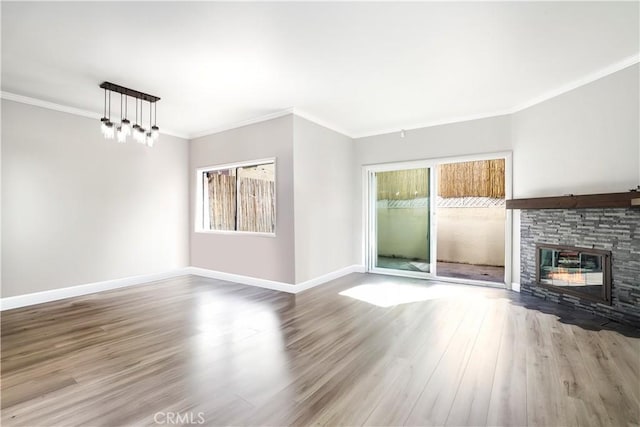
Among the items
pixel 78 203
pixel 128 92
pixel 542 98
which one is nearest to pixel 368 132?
pixel 542 98

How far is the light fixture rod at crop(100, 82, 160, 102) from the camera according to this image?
3.28 m

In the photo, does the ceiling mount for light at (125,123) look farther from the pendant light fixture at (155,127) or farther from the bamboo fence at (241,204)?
the bamboo fence at (241,204)

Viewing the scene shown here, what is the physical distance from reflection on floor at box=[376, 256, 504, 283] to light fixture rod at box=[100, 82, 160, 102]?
438 cm

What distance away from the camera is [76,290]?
4.06 m

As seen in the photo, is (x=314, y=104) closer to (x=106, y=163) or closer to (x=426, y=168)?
(x=426, y=168)

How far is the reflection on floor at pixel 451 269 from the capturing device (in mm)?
5043

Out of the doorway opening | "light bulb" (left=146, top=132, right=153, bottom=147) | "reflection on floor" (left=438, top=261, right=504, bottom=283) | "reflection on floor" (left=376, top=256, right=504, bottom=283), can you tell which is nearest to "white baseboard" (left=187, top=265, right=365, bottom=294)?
"reflection on floor" (left=376, top=256, right=504, bottom=283)

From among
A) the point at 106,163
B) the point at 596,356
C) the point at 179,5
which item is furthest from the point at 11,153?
the point at 596,356

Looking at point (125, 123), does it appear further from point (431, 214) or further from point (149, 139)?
point (431, 214)

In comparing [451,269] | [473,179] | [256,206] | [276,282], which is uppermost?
[473,179]

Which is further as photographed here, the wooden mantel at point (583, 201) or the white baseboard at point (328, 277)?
the white baseboard at point (328, 277)

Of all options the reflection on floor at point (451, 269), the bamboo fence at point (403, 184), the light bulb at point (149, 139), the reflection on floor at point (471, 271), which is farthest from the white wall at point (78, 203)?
the reflection on floor at point (471, 271)

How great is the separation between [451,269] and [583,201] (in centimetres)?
295

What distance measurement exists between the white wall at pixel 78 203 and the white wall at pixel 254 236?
0.46m
